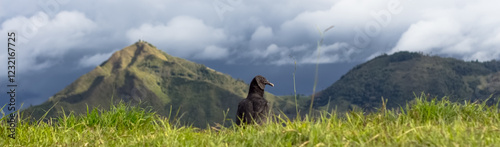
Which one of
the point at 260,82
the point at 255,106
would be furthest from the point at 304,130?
the point at 260,82

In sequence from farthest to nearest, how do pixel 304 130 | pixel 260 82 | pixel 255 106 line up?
pixel 260 82 < pixel 255 106 < pixel 304 130

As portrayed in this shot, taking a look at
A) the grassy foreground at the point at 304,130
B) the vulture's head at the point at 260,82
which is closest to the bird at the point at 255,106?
the vulture's head at the point at 260,82

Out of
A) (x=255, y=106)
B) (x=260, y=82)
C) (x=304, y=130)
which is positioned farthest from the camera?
(x=260, y=82)

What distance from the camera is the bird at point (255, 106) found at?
1124cm

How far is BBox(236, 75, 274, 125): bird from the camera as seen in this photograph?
11.2m

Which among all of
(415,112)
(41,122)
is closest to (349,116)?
(415,112)

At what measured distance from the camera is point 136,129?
9.95m

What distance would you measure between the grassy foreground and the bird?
1852mm

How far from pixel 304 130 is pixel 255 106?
4.45 metres

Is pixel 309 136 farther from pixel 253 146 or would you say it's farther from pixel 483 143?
pixel 483 143

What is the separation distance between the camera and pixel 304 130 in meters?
6.94

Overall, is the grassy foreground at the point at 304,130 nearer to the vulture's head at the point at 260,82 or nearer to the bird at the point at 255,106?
the bird at the point at 255,106

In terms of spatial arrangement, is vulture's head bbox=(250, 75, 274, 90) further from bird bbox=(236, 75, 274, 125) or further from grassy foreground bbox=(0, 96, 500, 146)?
grassy foreground bbox=(0, 96, 500, 146)

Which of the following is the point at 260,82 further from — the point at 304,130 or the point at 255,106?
the point at 304,130
